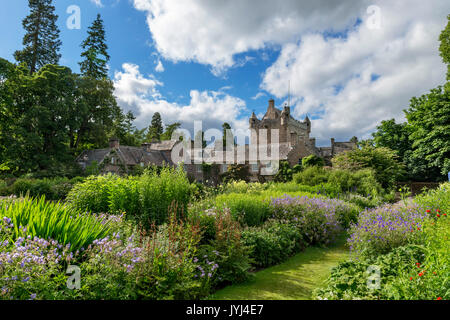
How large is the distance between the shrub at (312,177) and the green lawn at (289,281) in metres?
10.6

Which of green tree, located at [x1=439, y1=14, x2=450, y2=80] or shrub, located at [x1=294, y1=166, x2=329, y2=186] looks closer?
shrub, located at [x1=294, y1=166, x2=329, y2=186]

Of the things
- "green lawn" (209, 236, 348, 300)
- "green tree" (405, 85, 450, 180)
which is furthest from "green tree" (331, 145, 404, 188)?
A: "green lawn" (209, 236, 348, 300)

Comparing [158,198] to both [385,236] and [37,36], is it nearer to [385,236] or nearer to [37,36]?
[385,236]

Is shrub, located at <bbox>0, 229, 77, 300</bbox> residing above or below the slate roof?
below

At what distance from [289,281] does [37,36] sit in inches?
1530

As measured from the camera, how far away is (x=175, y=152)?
1631 inches

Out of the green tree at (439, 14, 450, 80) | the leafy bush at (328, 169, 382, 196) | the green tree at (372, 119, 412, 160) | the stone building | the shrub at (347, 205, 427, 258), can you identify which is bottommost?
the shrub at (347, 205, 427, 258)

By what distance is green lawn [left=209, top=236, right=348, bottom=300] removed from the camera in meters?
4.18

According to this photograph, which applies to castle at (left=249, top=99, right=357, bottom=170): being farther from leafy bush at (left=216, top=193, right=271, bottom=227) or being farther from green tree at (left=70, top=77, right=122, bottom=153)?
leafy bush at (left=216, top=193, right=271, bottom=227)

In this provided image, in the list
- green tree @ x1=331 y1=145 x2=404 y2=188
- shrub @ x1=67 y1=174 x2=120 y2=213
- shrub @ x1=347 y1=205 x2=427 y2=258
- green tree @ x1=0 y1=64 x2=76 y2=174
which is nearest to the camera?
shrub @ x1=347 y1=205 x2=427 y2=258

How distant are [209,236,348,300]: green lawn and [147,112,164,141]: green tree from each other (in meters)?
61.8

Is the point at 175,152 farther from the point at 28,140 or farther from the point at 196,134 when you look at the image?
the point at 28,140
